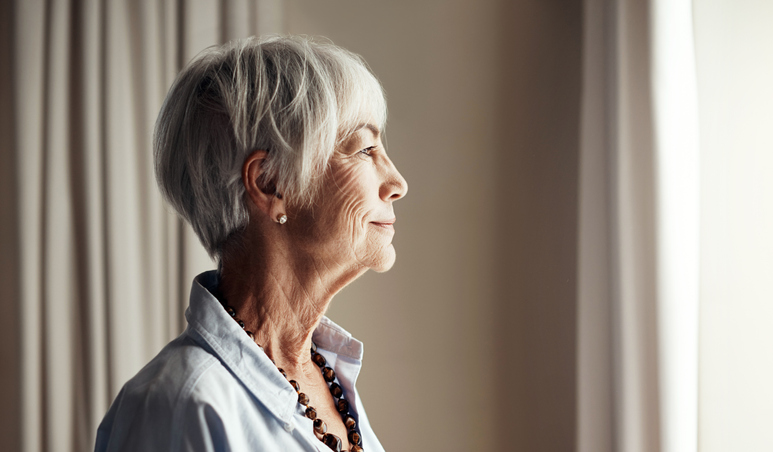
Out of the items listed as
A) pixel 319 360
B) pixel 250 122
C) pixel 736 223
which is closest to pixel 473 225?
pixel 736 223

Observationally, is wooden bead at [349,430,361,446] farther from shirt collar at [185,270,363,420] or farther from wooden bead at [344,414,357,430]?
shirt collar at [185,270,363,420]

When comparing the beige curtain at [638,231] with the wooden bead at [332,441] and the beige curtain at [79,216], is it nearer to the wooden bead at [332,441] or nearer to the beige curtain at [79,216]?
the wooden bead at [332,441]

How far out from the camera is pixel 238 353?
80 centimetres

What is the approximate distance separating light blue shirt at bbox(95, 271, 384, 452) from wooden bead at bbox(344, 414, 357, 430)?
0.46ft

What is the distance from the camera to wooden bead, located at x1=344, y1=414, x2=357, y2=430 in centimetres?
Answer: 99

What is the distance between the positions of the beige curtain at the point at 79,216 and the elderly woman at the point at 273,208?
3.56 ft

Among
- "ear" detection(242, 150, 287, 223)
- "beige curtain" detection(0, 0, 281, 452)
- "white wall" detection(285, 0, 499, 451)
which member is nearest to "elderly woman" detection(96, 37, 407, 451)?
"ear" detection(242, 150, 287, 223)

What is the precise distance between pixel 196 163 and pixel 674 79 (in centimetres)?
121

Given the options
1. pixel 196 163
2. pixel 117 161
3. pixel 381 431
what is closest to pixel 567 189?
pixel 381 431

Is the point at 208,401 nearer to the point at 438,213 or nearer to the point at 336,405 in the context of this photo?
the point at 336,405

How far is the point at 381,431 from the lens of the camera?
2021 mm

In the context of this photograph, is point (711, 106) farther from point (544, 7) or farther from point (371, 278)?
point (371, 278)

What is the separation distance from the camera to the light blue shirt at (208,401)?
2.23 feet

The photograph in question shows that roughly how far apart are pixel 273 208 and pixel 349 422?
42 centimetres
